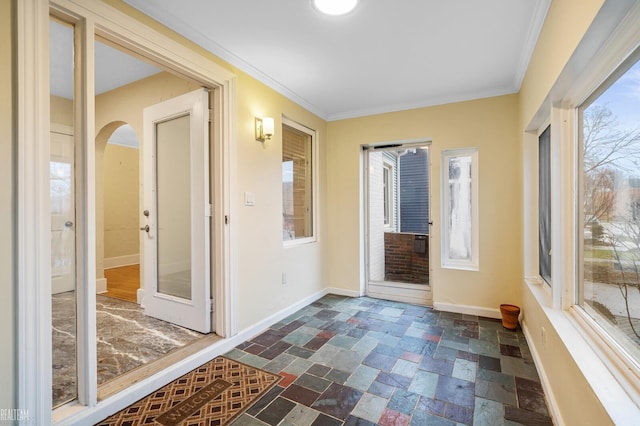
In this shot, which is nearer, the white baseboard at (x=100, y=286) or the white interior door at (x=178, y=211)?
the white interior door at (x=178, y=211)

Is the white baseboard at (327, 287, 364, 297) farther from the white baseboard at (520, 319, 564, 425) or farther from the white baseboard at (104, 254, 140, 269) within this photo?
the white baseboard at (104, 254, 140, 269)

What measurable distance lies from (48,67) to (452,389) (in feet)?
9.44

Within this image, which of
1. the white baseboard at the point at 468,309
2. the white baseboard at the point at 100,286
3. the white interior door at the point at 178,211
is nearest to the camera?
the white interior door at the point at 178,211

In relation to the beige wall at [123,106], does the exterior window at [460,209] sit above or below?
below

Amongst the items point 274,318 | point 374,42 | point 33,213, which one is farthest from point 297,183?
point 33,213

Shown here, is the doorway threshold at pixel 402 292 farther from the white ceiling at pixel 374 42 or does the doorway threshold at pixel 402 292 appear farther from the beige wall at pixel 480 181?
the white ceiling at pixel 374 42

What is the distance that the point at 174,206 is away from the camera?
282 centimetres

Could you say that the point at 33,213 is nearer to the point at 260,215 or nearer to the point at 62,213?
the point at 62,213

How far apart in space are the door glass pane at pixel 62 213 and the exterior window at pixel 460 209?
3.33 metres

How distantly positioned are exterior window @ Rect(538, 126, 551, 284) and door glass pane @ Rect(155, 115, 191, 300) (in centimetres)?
295

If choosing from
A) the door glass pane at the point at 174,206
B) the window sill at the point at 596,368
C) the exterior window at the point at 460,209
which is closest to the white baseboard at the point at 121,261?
the door glass pane at the point at 174,206

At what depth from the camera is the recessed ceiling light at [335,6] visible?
5.95ft

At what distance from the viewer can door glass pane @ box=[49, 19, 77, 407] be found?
154 cm

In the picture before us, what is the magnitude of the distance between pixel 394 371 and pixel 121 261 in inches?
235
